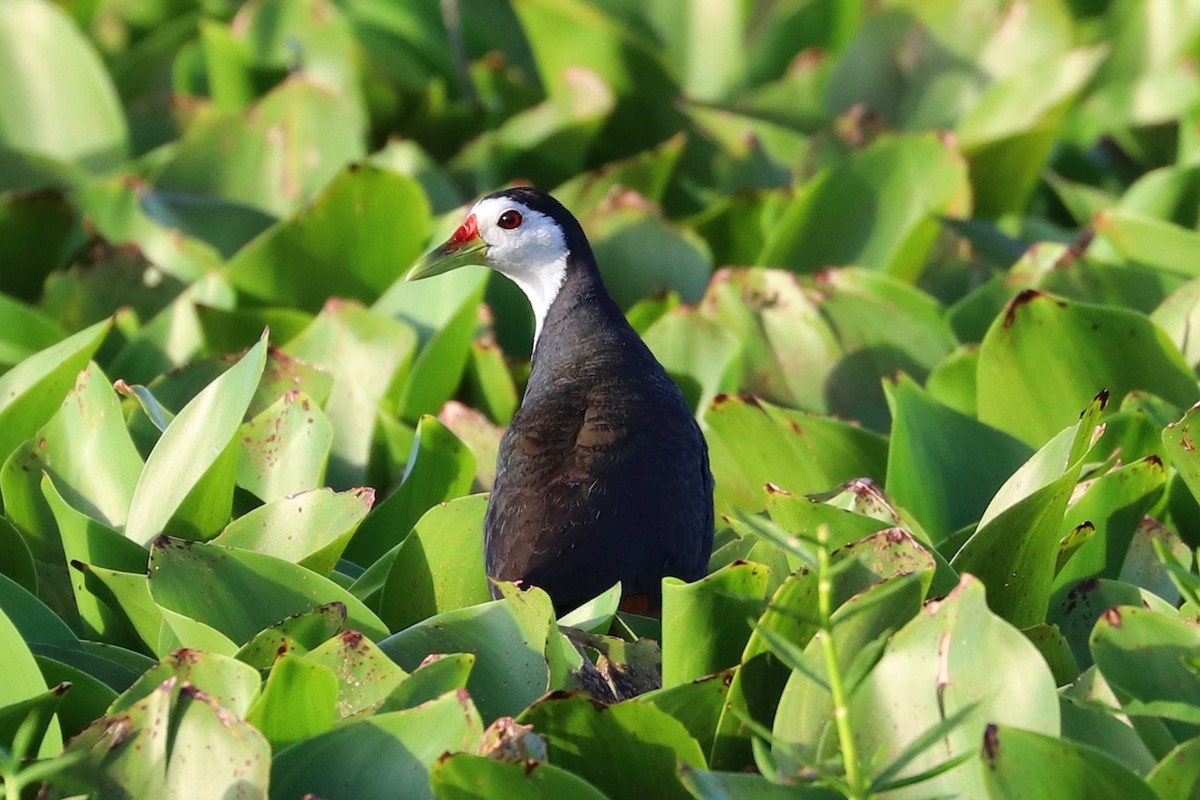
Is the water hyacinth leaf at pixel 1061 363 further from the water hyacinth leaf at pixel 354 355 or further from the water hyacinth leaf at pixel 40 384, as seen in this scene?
the water hyacinth leaf at pixel 40 384

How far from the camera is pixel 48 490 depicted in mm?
2334

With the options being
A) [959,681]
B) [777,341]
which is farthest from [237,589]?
[777,341]

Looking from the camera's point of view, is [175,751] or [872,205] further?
[872,205]

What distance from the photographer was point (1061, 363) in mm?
2830

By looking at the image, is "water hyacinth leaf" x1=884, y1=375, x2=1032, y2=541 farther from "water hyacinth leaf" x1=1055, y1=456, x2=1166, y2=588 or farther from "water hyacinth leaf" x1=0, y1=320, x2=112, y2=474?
"water hyacinth leaf" x1=0, y1=320, x2=112, y2=474

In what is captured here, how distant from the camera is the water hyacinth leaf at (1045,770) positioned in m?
1.67

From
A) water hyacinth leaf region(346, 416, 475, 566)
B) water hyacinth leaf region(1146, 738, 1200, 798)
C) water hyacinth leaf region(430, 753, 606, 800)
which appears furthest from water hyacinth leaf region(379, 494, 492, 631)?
water hyacinth leaf region(1146, 738, 1200, 798)

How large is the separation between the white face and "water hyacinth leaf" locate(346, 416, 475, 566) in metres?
0.53

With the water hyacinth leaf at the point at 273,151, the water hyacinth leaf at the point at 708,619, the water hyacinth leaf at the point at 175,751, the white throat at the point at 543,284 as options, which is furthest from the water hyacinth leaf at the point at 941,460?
the water hyacinth leaf at the point at 273,151

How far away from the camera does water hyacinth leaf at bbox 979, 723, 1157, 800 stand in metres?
1.67

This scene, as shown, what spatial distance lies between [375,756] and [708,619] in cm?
46

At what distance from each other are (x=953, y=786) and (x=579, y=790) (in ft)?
1.26

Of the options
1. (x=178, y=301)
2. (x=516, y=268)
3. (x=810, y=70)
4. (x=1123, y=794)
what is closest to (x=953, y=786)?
(x=1123, y=794)

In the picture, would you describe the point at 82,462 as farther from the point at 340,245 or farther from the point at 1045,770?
the point at 1045,770
